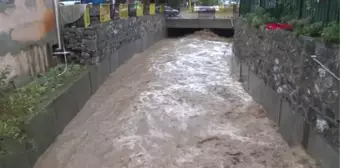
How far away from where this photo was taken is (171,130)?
22.0 feet

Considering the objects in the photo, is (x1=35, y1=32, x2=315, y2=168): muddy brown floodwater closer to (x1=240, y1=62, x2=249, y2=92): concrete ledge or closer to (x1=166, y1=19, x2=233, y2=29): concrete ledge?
(x1=240, y1=62, x2=249, y2=92): concrete ledge

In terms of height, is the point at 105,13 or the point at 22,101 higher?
the point at 105,13

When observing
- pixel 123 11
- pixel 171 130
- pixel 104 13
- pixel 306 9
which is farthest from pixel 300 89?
pixel 123 11

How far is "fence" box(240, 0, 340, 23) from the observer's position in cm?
505

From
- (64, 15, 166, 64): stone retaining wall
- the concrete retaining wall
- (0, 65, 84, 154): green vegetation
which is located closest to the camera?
(0, 65, 84, 154): green vegetation

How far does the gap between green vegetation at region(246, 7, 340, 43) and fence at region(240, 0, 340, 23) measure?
13cm

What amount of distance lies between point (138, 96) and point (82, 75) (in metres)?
1.55

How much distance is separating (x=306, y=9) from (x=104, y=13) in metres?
6.73

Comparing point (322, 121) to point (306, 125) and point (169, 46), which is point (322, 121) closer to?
point (306, 125)

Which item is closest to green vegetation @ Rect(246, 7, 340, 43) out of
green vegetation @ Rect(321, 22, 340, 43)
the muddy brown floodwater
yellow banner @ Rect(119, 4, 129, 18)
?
green vegetation @ Rect(321, 22, 340, 43)

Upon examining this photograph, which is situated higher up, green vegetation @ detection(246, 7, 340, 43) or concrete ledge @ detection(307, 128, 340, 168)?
green vegetation @ detection(246, 7, 340, 43)

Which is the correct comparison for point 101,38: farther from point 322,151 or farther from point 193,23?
point 193,23

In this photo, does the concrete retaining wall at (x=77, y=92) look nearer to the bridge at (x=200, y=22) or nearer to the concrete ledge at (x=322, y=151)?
the concrete ledge at (x=322, y=151)

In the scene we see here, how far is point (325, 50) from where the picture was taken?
4.50 metres
